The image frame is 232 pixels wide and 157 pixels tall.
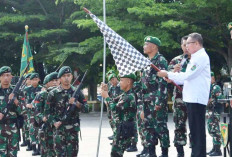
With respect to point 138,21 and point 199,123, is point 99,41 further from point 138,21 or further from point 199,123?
point 199,123

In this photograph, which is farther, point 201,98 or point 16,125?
point 16,125

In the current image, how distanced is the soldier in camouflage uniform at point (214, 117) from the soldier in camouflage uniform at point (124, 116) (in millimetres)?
2954

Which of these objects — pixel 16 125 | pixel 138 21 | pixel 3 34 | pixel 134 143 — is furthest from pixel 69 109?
pixel 3 34

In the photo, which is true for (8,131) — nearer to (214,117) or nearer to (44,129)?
(44,129)

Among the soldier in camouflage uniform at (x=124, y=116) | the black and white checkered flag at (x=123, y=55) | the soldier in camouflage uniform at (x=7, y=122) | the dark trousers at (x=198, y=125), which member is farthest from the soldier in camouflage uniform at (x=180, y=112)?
the soldier in camouflage uniform at (x=7, y=122)

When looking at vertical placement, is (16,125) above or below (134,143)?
above

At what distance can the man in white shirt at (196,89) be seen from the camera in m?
6.90

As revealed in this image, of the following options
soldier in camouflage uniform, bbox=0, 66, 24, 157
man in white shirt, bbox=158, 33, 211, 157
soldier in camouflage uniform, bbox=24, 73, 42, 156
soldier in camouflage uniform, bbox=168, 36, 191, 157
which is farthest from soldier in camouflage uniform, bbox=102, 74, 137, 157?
soldier in camouflage uniform, bbox=24, 73, 42, 156

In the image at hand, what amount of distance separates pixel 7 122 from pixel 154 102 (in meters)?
2.71

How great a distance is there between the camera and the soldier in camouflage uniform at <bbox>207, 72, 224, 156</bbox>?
10242 millimetres

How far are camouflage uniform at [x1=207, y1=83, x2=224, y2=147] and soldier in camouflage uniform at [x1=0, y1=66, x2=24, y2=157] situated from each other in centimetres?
423

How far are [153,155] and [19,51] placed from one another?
2226 centimetres

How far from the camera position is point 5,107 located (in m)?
8.47

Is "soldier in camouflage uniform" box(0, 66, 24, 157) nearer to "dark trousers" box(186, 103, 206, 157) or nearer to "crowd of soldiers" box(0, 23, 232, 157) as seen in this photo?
"crowd of soldiers" box(0, 23, 232, 157)
